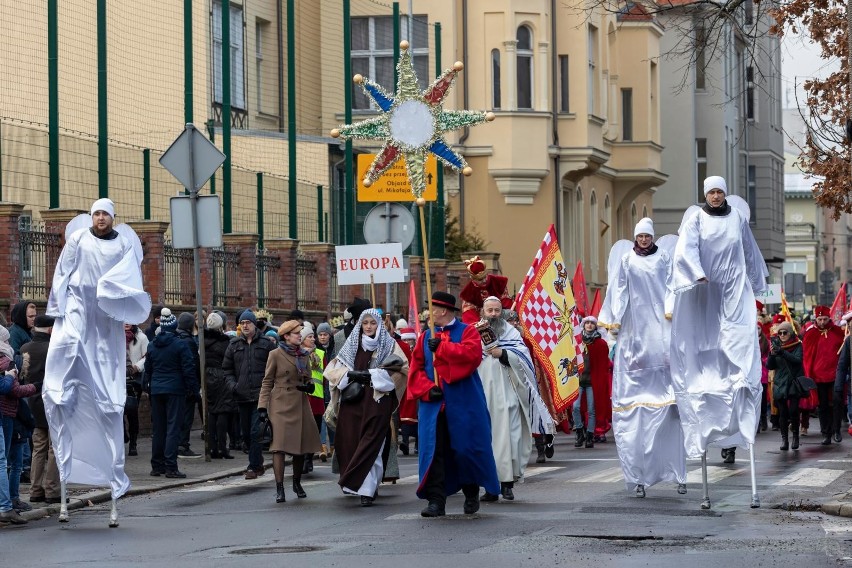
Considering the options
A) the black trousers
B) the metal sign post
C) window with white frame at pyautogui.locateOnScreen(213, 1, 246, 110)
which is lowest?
the black trousers

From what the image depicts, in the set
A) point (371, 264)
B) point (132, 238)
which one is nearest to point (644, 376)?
point (132, 238)

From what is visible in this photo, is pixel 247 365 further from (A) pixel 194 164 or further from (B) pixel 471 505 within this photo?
(B) pixel 471 505

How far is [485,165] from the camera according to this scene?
1855 inches

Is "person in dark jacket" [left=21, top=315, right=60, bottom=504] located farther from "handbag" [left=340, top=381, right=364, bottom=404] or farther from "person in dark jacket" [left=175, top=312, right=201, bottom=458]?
"person in dark jacket" [left=175, top=312, right=201, bottom=458]

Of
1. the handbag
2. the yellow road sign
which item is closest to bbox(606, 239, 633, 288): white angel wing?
the handbag

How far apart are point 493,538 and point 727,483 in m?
5.35

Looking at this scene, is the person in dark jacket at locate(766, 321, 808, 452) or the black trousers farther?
the person in dark jacket at locate(766, 321, 808, 452)

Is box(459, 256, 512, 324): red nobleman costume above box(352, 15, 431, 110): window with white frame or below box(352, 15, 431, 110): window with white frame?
below

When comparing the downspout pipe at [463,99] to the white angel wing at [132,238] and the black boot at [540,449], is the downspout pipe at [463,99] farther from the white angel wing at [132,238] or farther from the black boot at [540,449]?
the white angel wing at [132,238]

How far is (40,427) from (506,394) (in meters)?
4.09

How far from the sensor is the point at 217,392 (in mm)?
21547

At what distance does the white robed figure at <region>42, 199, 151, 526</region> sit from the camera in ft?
48.0

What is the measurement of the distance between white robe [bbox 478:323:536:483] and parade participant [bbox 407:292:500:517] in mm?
927

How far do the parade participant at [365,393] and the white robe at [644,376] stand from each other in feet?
6.49
